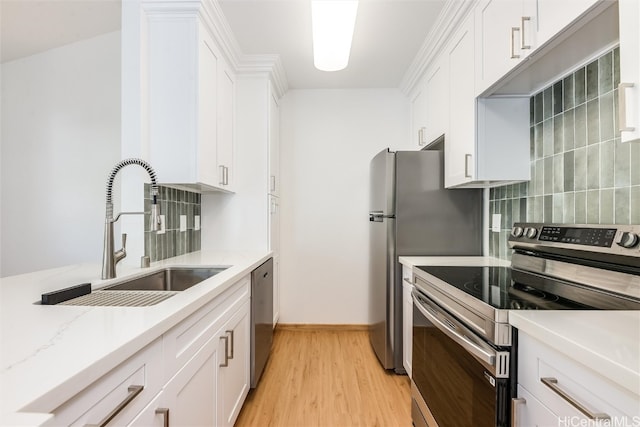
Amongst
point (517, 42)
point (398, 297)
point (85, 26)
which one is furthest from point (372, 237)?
point (85, 26)

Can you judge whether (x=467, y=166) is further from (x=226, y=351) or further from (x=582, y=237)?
(x=226, y=351)

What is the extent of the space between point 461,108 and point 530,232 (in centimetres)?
83

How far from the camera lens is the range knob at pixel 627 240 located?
3.35 feet

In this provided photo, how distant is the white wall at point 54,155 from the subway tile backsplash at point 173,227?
2.48 ft

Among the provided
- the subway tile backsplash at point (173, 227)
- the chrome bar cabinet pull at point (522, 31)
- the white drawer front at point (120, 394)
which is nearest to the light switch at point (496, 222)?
the chrome bar cabinet pull at point (522, 31)

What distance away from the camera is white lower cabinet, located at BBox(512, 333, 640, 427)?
1.94 feet

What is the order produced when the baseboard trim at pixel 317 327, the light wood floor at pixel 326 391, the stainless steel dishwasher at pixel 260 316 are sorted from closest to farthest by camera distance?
the light wood floor at pixel 326 391
the stainless steel dishwasher at pixel 260 316
the baseboard trim at pixel 317 327

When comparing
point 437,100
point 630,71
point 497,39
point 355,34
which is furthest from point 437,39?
point 630,71

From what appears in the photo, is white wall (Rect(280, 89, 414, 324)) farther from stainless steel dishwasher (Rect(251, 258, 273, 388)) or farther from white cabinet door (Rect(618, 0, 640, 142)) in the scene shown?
white cabinet door (Rect(618, 0, 640, 142))

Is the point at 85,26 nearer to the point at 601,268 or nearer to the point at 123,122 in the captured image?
the point at 123,122

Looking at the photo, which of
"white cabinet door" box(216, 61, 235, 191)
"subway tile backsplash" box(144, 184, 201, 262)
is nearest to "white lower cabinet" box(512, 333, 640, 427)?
"subway tile backsplash" box(144, 184, 201, 262)

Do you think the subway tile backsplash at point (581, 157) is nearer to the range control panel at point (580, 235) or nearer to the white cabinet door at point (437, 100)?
the range control panel at point (580, 235)

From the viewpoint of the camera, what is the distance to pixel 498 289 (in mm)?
1193

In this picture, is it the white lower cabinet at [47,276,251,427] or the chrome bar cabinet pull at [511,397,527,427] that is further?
the chrome bar cabinet pull at [511,397,527,427]
